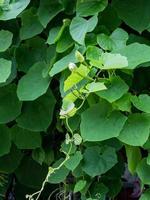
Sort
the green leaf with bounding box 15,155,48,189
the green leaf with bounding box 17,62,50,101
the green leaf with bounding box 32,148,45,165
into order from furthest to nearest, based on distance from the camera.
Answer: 1. the green leaf with bounding box 15,155,48,189
2. the green leaf with bounding box 32,148,45,165
3. the green leaf with bounding box 17,62,50,101

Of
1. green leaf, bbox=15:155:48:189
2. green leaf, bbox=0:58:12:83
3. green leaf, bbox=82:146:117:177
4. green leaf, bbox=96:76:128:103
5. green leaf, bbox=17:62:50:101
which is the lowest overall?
green leaf, bbox=15:155:48:189

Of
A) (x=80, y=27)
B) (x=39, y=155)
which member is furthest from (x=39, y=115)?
(x=80, y=27)

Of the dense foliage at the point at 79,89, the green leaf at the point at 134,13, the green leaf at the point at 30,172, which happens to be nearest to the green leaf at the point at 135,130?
the dense foliage at the point at 79,89

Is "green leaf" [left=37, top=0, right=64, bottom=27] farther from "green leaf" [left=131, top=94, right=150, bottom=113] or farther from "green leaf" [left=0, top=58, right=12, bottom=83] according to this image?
"green leaf" [left=131, top=94, right=150, bottom=113]

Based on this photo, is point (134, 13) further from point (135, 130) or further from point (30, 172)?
point (30, 172)

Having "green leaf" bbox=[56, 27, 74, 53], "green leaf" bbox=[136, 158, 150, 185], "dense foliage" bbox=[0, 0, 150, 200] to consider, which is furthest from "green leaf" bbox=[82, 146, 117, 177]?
"green leaf" bbox=[56, 27, 74, 53]

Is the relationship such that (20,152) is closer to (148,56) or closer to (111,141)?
(111,141)
